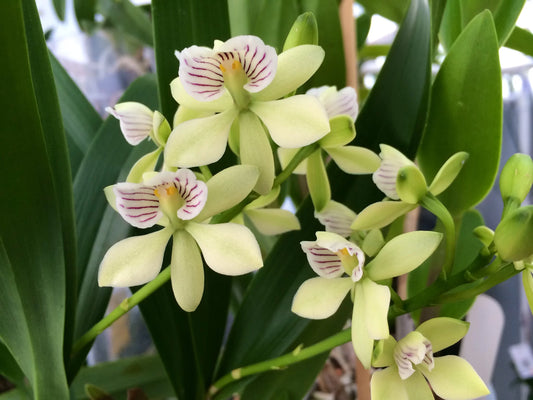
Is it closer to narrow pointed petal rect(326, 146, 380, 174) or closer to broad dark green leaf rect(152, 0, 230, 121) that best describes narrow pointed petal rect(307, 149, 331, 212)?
narrow pointed petal rect(326, 146, 380, 174)

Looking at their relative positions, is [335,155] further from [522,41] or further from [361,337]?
[522,41]

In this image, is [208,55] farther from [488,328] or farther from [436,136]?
[488,328]

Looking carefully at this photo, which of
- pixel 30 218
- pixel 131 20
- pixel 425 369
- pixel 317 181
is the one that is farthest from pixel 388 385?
pixel 131 20

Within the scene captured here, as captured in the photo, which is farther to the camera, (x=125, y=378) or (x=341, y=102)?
(x=125, y=378)

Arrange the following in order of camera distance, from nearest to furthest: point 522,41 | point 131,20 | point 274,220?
point 274,220 → point 522,41 → point 131,20

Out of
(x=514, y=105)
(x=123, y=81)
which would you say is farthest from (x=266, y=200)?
(x=514, y=105)

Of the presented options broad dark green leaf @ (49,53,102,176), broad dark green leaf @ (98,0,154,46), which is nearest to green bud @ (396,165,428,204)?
broad dark green leaf @ (49,53,102,176)

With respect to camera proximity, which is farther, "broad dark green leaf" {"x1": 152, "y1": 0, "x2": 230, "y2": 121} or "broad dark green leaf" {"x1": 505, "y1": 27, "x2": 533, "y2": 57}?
"broad dark green leaf" {"x1": 505, "y1": 27, "x2": 533, "y2": 57}

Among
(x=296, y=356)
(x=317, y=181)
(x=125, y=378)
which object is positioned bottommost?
(x=125, y=378)
